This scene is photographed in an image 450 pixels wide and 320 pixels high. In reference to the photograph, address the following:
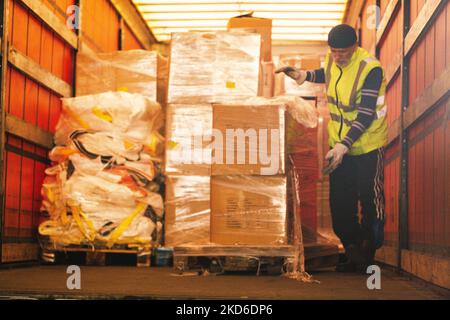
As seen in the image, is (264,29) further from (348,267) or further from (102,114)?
(348,267)

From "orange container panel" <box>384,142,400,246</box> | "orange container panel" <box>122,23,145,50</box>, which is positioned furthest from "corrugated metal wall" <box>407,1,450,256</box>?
"orange container panel" <box>122,23,145,50</box>

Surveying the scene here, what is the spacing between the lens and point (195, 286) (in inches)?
158

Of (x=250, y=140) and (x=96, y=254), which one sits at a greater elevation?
(x=250, y=140)

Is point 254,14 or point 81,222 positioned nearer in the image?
point 81,222

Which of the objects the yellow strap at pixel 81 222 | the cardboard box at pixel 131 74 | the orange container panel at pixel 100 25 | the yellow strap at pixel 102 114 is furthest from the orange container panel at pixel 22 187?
the orange container panel at pixel 100 25

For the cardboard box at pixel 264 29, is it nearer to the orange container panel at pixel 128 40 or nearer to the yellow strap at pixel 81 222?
the yellow strap at pixel 81 222

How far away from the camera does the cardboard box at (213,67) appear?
5.56 m

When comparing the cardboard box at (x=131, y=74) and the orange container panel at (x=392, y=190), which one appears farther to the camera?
the cardboard box at (x=131, y=74)

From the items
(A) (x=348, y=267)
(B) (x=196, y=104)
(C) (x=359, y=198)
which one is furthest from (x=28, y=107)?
(A) (x=348, y=267)

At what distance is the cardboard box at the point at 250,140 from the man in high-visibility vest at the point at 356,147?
1.35 ft

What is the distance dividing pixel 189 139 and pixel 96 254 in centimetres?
128

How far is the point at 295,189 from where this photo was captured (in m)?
5.11

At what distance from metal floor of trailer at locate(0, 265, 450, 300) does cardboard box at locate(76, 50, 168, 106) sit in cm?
191

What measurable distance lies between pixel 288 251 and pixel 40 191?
2.51 meters
